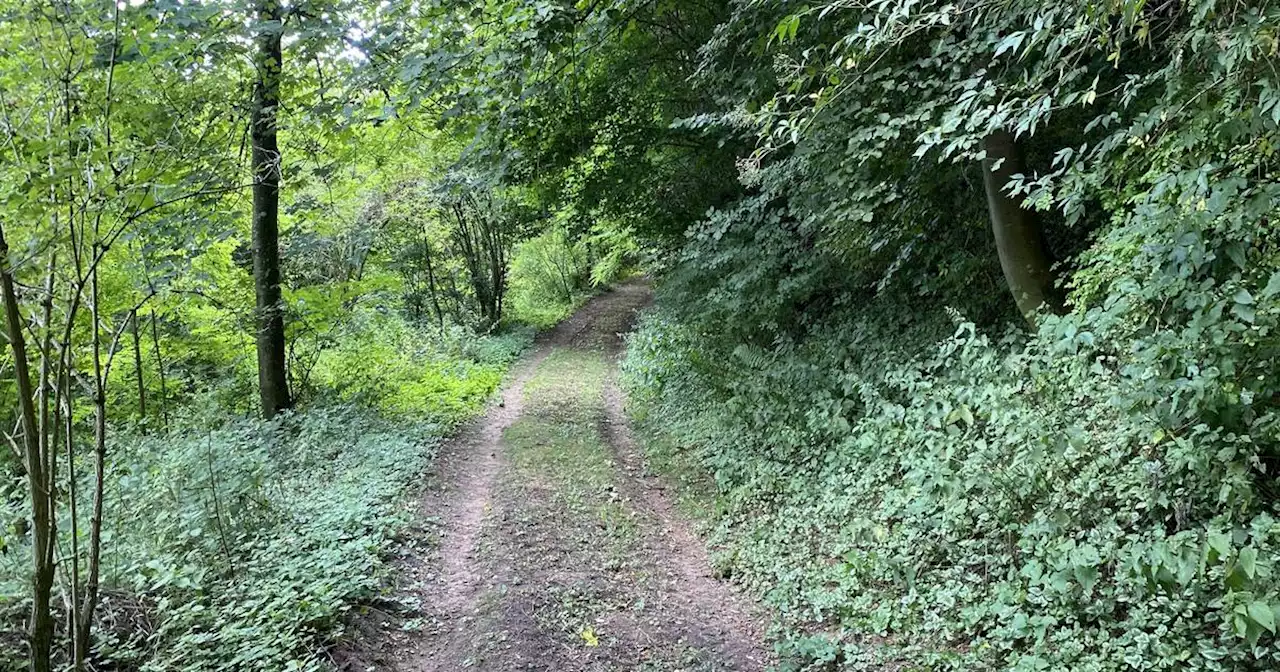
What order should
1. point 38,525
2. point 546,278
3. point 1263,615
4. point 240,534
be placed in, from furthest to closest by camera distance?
point 546,278, point 240,534, point 38,525, point 1263,615

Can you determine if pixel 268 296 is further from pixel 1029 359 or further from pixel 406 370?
pixel 1029 359

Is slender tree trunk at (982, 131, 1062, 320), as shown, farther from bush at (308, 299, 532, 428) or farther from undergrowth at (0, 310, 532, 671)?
bush at (308, 299, 532, 428)

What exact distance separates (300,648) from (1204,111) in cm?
579

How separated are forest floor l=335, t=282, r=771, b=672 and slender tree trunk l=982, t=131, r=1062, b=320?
11.5 feet

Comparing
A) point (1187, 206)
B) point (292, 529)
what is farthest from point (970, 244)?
point (292, 529)

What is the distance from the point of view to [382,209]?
17.1 m

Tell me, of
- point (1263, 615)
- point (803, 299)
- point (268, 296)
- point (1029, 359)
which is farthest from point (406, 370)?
point (1263, 615)

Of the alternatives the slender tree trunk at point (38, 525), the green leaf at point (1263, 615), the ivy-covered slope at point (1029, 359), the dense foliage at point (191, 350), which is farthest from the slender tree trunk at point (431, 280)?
the green leaf at point (1263, 615)

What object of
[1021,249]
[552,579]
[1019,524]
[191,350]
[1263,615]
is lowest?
[552,579]

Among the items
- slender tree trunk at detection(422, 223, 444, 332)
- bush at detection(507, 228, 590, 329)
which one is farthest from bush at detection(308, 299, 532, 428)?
bush at detection(507, 228, 590, 329)

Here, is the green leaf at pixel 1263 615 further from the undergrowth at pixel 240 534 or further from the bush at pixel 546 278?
the bush at pixel 546 278

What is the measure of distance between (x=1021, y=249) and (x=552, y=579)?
4.88m

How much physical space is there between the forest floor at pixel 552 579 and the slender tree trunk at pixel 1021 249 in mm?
3492

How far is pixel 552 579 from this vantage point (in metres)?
5.79
